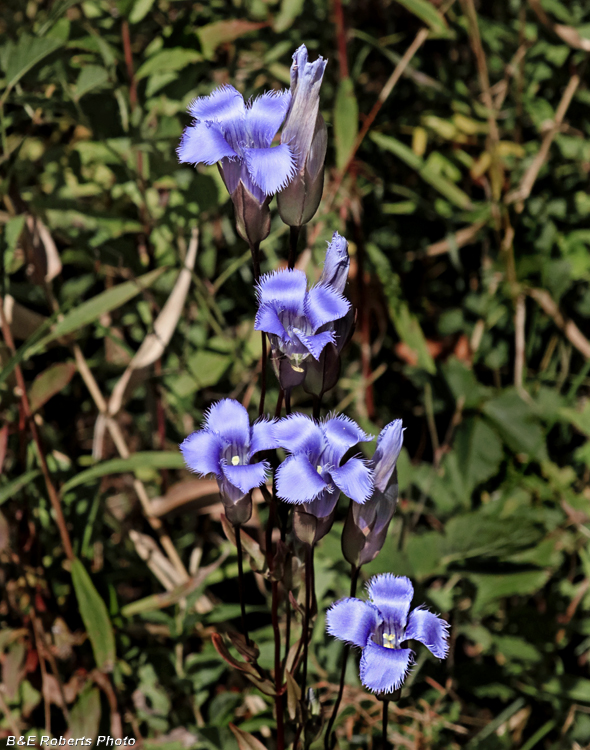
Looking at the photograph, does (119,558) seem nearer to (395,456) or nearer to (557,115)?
(395,456)

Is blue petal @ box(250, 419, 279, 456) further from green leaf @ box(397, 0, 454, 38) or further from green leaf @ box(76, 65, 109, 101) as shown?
green leaf @ box(397, 0, 454, 38)

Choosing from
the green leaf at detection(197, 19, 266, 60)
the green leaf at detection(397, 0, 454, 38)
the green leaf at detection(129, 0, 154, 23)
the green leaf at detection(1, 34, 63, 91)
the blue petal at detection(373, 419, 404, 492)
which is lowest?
the blue petal at detection(373, 419, 404, 492)

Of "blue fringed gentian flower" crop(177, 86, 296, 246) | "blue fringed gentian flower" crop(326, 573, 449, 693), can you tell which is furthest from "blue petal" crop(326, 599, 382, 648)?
"blue fringed gentian flower" crop(177, 86, 296, 246)

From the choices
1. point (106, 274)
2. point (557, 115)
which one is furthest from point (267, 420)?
point (557, 115)

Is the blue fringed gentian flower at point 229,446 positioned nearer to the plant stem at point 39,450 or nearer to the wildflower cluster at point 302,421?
the wildflower cluster at point 302,421

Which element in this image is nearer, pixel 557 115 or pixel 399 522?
pixel 399 522

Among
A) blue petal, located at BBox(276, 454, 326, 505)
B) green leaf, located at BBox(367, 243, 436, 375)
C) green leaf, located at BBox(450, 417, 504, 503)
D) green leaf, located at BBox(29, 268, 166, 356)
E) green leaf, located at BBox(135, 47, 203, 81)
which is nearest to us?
blue petal, located at BBox(276, 454, 326, 505)
